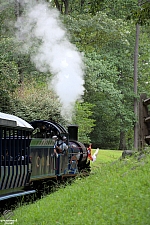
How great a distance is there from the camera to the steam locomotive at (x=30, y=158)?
8648 mm

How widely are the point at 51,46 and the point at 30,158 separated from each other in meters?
12.7

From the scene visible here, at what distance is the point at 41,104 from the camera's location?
2184 centimetres

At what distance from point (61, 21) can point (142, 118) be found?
17186 millimetres

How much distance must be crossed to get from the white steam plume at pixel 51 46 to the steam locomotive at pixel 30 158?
567cm

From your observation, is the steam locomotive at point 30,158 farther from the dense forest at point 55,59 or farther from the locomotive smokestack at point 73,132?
the dense forest at point 55,59

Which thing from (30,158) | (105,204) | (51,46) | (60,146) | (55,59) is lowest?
(105,204)

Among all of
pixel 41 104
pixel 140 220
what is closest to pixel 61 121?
pixel 41 104

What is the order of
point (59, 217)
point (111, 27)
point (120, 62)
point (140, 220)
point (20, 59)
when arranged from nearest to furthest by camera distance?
point (140, 220)
point (59, 217)
point (20, 59)
point (111, 27)
point (120, 62)

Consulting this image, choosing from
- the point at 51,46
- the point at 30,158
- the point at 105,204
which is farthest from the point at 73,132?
the point at 105,204

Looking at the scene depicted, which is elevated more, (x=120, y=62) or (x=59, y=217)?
(x=120, y=62)

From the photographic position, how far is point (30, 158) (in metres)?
10.4

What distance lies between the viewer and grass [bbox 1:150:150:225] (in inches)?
251

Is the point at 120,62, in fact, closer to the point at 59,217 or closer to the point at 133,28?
the point at 133,28

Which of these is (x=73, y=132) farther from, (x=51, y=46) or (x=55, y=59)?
(x=51, y=46)
